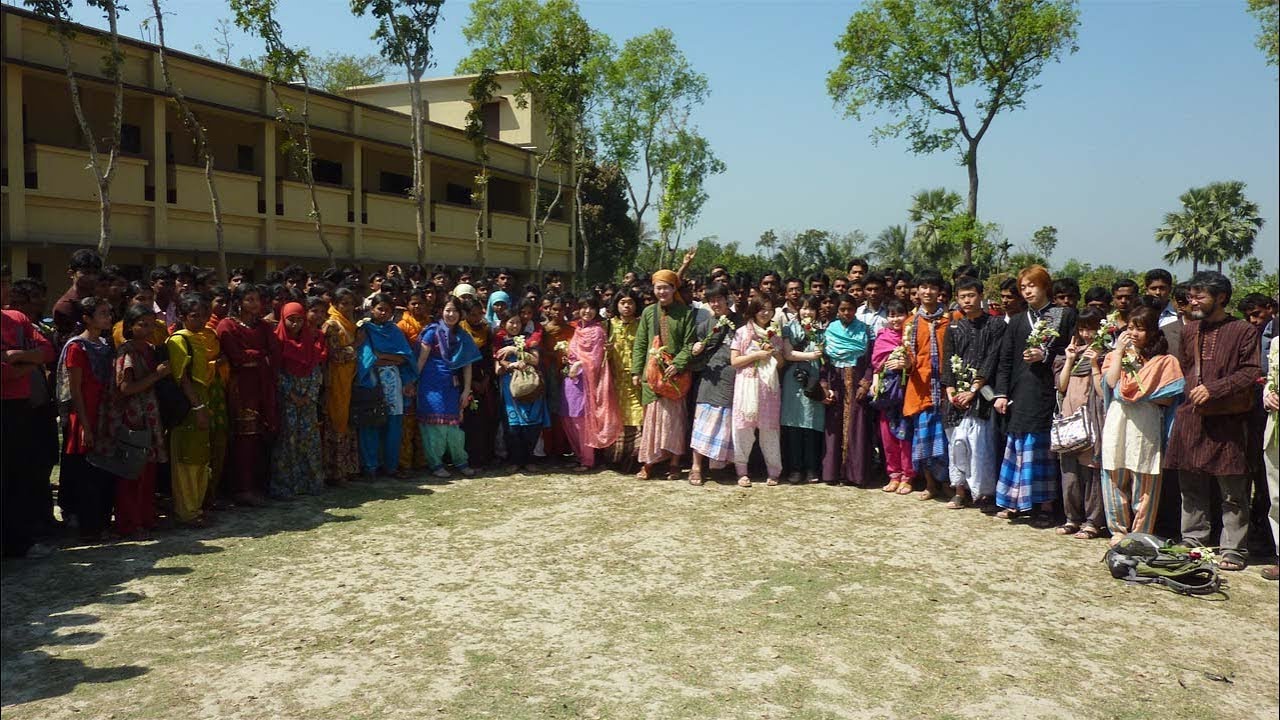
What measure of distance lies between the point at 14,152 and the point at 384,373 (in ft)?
30.4

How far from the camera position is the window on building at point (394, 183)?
23203 mm

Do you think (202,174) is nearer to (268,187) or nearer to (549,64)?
(268,187)

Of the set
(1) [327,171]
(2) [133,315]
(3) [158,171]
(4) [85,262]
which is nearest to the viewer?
(2) [133,315]

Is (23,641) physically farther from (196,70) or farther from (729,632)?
(196,70)

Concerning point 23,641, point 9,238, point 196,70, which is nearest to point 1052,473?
point 23,641

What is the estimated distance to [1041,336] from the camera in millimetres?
6816

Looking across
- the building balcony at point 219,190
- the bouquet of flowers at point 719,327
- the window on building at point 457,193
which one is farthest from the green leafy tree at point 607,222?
the bouquet of flowers at point 719,327

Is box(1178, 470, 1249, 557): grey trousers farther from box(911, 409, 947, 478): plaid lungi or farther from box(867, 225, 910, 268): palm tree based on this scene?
box(867, 225, 910, 268): palm tree

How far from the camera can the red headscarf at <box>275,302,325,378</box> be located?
7230mm

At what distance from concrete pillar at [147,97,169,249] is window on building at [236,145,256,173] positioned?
2.79 m

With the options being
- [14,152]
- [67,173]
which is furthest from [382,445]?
[67,173]

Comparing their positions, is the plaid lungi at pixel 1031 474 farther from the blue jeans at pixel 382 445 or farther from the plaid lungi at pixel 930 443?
the blue jeans at pixel 382 445

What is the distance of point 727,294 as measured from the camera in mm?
8680

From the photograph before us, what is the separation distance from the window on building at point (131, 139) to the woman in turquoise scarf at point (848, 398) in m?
13.7
